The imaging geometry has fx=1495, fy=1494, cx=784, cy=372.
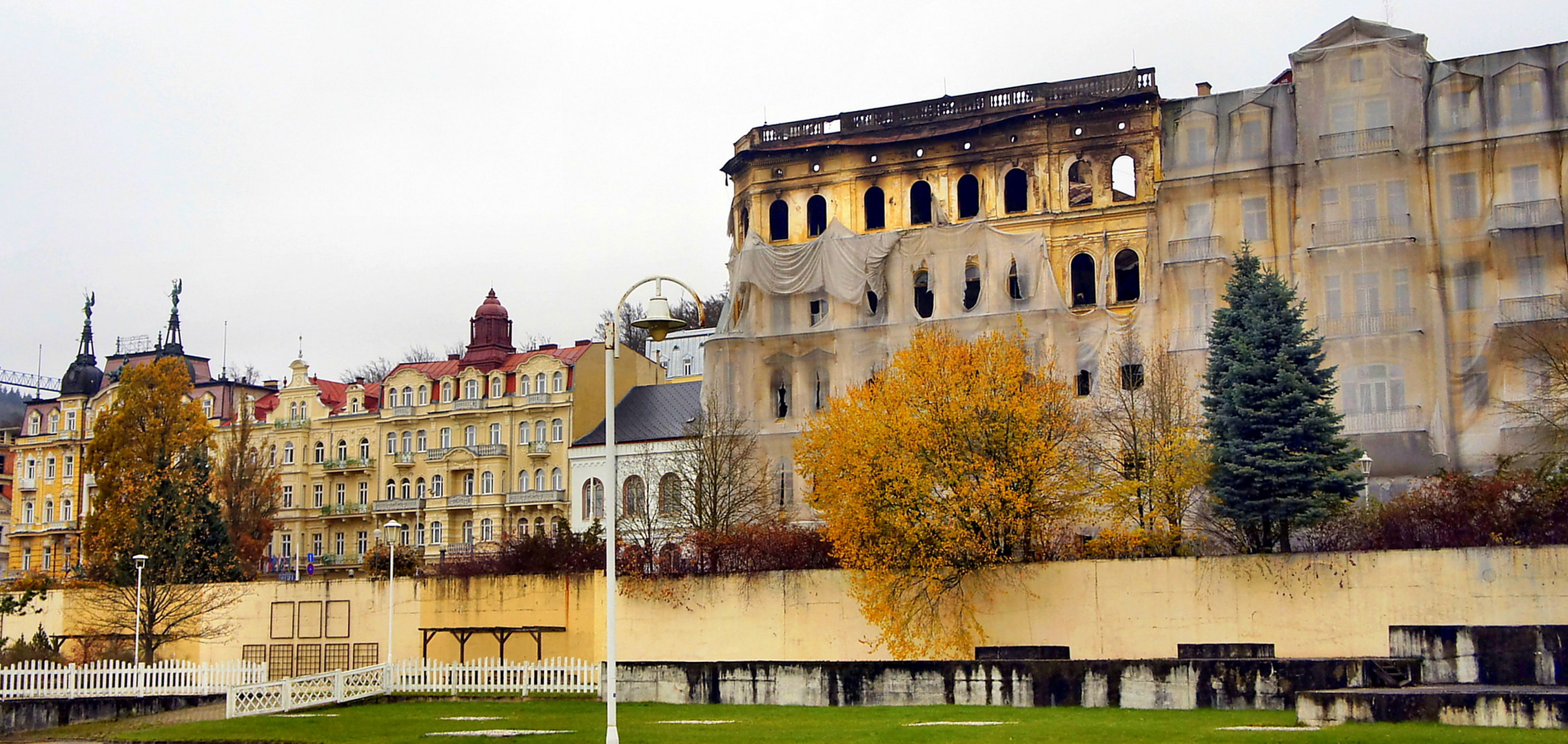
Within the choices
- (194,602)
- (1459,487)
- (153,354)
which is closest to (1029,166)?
(1459,487)

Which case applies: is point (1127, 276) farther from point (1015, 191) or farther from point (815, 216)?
point (815, 216)

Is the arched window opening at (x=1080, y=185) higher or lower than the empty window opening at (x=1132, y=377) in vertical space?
higher

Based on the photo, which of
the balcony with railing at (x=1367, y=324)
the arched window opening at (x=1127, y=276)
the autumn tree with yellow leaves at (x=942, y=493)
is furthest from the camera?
the arched window opening at (x=1127, y=276)

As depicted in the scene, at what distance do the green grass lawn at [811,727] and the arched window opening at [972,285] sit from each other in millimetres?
26391

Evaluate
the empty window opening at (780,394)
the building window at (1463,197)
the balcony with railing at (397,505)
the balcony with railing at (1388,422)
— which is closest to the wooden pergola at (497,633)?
the empty window opening at (780,394)

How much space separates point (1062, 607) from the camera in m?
37.3

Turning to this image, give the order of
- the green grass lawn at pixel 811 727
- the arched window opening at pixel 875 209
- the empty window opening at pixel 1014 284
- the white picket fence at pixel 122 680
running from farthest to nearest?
the arched window opening at pixel 875 209, the empty window opening at pixel 1014 284, the white picket fence at pixel 122 680, the green grass lawn at pixel 811 727

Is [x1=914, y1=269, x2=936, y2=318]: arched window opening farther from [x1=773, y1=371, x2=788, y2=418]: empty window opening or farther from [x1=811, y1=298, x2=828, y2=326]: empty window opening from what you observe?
[x1=773, y1=371, x2=788, y2=418]: empty window opening

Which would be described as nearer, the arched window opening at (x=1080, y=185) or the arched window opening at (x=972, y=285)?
the arched window opening at (x=1080, y=185)

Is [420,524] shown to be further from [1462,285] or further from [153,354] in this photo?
[1462,285]

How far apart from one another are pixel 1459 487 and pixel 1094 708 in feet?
42.6

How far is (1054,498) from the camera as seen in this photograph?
38.2 m

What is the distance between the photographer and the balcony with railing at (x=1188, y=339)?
4750cm

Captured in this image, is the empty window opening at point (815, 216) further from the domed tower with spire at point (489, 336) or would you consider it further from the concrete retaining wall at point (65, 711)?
the concrete retaining wall at point (65, 711)
